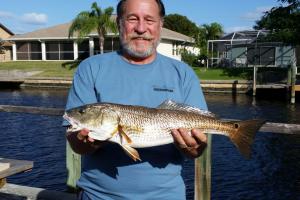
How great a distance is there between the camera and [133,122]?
10.1 feet

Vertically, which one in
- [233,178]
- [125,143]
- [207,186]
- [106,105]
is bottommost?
[233,178]

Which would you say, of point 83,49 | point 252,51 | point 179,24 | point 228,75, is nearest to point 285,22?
point 228,75

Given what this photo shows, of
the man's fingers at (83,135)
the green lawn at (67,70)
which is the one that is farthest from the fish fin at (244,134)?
the green lawn at (67,70)

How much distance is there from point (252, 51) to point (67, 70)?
1863 centimetres

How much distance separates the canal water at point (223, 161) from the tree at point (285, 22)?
901 cm

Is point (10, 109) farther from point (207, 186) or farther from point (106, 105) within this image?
point (106, 105)

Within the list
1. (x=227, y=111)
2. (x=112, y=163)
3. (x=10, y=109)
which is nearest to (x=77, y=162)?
(x=10, y=109)

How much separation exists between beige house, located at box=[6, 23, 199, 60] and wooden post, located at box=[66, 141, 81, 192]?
4483cm

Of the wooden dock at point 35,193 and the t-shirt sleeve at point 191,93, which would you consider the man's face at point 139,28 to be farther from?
the wooden dock at point 35,193

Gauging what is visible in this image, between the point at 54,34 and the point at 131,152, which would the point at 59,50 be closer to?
the point at 54,34

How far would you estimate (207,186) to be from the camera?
502 centimetres

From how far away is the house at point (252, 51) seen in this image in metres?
42.2

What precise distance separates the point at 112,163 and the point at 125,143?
8.9 inches

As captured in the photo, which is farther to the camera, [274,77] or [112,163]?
[274,77]
